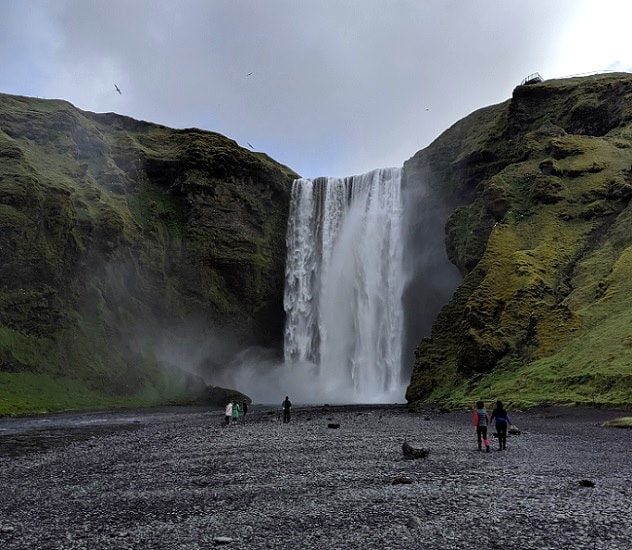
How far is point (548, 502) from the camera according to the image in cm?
1014

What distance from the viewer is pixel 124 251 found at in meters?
72.4

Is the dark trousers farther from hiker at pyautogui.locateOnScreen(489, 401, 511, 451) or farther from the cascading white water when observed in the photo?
the cascading white water

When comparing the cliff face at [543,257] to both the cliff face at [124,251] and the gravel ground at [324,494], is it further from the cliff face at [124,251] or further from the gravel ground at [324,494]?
the cliff face at [124,251]

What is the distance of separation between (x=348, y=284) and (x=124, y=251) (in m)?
28.0

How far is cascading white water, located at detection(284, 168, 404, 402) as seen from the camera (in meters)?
66.0

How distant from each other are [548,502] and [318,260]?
225 ft

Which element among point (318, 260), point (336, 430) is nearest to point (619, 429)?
point (336, 430)

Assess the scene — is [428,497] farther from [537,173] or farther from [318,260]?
[318,260]

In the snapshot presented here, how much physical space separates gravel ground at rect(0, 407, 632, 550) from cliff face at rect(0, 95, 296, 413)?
4128cm

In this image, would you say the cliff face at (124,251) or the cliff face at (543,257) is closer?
the cliff face at (543,257)

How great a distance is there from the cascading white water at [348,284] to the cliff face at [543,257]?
8.73 meters

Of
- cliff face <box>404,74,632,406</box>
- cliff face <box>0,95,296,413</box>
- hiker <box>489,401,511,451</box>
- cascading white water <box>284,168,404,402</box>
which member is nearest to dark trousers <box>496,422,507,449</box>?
hiker <box>489,401,511,451</box>

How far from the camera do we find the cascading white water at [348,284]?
66000 millimetres

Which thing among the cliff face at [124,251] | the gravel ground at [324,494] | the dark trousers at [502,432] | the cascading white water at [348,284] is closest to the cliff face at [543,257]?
the cascading white water at [348,284]
